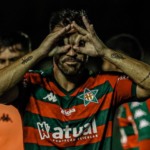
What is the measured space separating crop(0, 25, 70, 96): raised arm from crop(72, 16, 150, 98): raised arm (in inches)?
5.5

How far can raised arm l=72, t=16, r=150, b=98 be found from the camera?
13.8ft

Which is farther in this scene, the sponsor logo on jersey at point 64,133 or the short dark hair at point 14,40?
the short dark hair at point 14,40

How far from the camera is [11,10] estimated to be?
7816 mm

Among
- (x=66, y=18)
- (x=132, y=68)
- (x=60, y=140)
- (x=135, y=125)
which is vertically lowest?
(x=135, y=125)

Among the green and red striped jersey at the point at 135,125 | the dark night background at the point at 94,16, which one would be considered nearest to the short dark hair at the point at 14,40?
the green and red striped jersey at the point at 135,125

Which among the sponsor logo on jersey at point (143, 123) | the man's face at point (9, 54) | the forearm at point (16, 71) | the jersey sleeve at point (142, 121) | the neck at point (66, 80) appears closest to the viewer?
the forearm at point (16, 71)

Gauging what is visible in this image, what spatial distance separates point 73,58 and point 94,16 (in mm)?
3747

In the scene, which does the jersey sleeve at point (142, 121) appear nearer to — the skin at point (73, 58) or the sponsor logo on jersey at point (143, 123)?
the sponsor logo on jersey at point (143, 123)

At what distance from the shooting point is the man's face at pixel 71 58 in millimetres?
4219

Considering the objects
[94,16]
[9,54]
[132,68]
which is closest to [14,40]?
[9,54]

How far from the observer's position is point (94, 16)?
25.9 ft

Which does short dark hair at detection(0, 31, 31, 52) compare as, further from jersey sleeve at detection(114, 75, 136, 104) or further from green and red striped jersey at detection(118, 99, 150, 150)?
jersey sleeve at detection(114, 75, 136, 104)

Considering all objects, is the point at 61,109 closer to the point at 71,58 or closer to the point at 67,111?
the point at 67,111

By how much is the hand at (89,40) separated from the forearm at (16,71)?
301 millimetres
